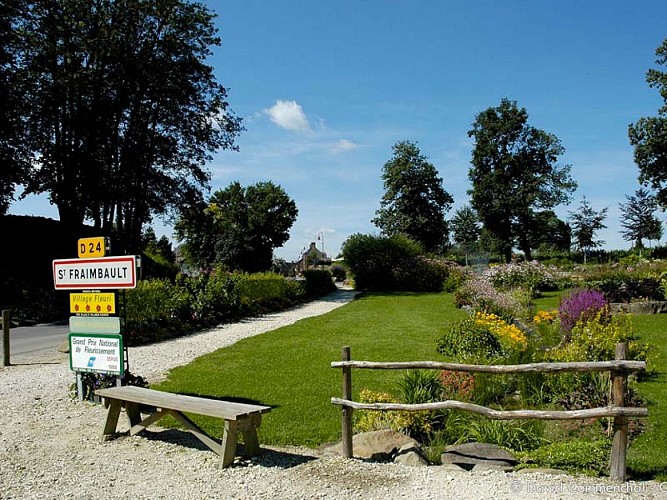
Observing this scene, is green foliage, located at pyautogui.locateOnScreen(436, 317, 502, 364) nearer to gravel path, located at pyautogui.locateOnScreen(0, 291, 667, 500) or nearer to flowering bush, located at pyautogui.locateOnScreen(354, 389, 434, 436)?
flowering bush, located at pyautogui.locateOnScreen(354, 389, 434, 436)

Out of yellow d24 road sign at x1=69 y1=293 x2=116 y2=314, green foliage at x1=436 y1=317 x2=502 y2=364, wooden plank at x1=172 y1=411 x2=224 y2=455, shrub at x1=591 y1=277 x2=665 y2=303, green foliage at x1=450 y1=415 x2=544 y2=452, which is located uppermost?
yellow d24 road sign at x1=69 y1=293 x2=116 y2=314

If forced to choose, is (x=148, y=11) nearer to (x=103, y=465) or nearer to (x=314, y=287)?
(x=314, y=287)

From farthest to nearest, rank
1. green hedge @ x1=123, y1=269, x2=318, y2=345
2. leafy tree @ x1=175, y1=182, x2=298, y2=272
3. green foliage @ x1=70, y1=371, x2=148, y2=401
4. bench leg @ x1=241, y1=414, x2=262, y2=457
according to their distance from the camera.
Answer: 1. leafy tree @ x1=175, y1=182, x2=298, y2=272
2. green hedge @ x1=123, y1=269, x2=318, y2=345
3. green foliage @ x1=70, y1=371, x2=148, y2=401
4. bench leg @ x1=241, y1=414, x2=262, y2=457

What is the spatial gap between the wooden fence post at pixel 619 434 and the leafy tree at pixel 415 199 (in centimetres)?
4663

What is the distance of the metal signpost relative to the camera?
6902 mm

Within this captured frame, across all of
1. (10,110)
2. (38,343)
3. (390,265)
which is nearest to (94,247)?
(38,343)

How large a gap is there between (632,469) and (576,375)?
1555 millimetres

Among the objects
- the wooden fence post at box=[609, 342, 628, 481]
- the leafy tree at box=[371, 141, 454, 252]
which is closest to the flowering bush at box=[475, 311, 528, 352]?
the wooden fence post at box=[609, 342, 628, 481]

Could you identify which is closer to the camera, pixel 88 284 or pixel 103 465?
pixel 103 465

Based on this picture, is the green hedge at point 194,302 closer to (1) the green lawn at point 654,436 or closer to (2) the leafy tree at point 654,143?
(1) the green lawn at point 654,436

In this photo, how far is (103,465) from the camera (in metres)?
5.17

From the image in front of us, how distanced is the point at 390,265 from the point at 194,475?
27.7m

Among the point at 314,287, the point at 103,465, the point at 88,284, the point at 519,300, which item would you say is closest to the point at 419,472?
the point at 103,465

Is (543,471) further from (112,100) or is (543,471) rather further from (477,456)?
(112,100)
